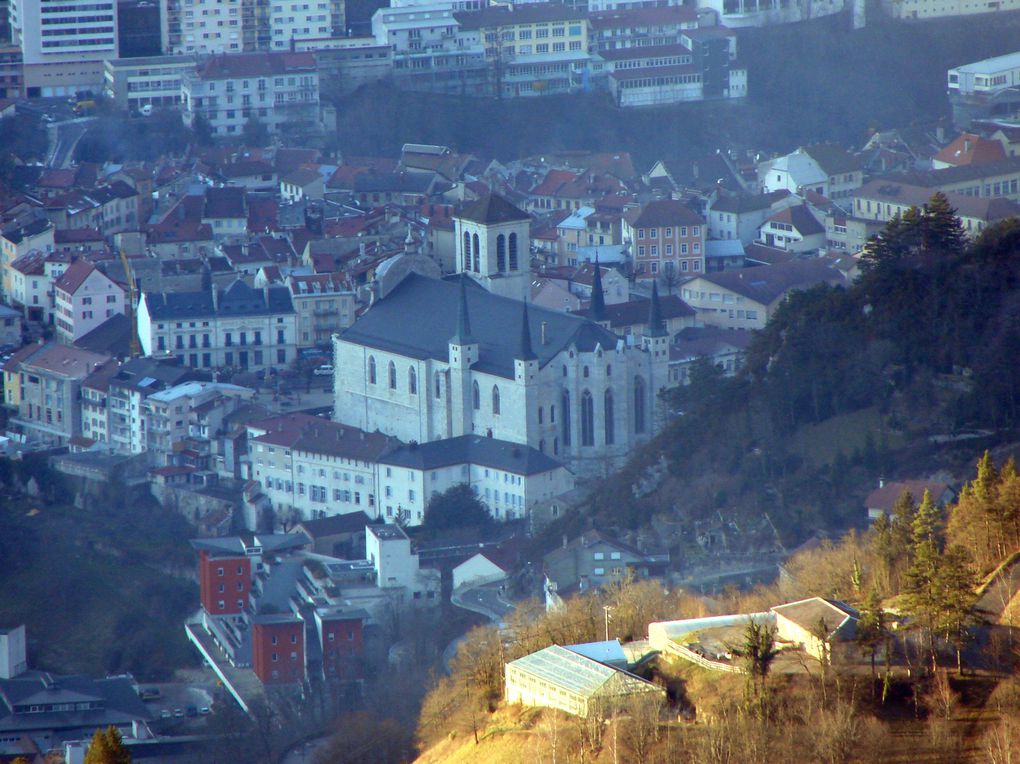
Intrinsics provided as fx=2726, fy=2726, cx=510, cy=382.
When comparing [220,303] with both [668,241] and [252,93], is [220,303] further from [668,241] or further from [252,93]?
[252,93]

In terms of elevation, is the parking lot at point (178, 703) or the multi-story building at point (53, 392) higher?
the multi-story building at point (53, 392)

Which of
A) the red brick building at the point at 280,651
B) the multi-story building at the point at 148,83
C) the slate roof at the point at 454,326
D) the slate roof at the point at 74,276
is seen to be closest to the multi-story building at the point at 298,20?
the multi-story building at the point at 148,83

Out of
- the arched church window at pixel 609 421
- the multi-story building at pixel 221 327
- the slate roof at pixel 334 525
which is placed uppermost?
the multi-story building at pixel 221 327

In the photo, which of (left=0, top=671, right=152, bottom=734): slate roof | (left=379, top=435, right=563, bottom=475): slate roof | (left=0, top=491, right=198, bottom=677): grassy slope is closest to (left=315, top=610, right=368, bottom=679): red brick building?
(left=0, top=671, right=152, bottom=734): slate roof

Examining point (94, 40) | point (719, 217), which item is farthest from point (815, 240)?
point (94, 40)

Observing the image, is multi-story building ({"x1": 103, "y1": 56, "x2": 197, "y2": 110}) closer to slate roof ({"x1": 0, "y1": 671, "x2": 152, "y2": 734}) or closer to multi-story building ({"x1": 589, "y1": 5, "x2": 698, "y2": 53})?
multi-story building ({"x1": 589, "y1": 5, "x2": 698, "y2": 53})

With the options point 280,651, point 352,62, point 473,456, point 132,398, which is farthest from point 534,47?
point 280,651

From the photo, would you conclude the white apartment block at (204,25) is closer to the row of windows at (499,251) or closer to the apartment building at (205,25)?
the apartment building at (205,25)
